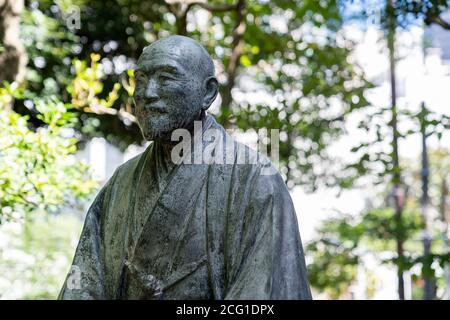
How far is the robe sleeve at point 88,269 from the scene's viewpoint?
310cm

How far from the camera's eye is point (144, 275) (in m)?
3.06

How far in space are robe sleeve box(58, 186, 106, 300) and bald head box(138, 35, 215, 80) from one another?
2.53 ft

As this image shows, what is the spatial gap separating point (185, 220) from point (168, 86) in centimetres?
57

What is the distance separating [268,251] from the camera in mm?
2893

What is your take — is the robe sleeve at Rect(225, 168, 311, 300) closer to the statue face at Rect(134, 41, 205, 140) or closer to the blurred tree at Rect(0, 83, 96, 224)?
the statue face at Rect(134, 41, 205, 140)

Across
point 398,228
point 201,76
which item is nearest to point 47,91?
point 398,228

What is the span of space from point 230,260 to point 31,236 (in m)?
12.4

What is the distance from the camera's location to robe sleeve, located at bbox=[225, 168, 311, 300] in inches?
112

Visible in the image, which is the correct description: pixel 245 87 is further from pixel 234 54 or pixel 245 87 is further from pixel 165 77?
pixel 165 77

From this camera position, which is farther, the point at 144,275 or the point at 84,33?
the point at 84,33

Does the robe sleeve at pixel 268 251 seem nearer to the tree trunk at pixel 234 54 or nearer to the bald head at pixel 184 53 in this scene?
the bald head at pixel 184 53

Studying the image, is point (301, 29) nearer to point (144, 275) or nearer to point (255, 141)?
point (255, 141)
